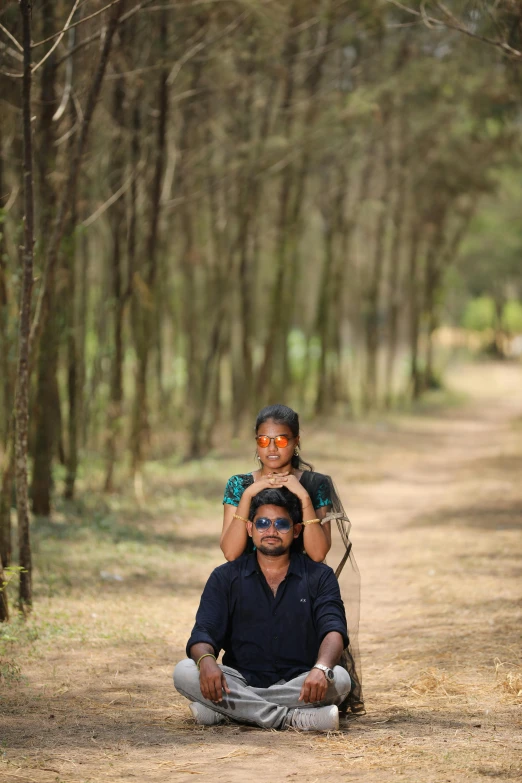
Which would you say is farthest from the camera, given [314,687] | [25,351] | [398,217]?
[398,217]

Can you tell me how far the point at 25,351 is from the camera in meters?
7.00

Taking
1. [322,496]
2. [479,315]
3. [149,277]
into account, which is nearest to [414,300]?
[149,277]

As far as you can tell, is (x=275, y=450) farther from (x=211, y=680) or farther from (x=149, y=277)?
(x=149, y=277)

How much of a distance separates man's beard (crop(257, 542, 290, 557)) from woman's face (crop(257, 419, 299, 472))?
0.38m

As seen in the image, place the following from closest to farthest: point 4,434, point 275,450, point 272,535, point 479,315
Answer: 1. point 272,535
2. point 275,450
3. point 4,434
4. point 479,315

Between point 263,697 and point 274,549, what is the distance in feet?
2.19

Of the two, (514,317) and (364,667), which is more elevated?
(514,317)

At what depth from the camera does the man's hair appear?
498 centimetres

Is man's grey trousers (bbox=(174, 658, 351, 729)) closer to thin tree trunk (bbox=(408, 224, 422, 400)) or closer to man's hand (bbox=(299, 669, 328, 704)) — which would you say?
man's hand (bbox=(299, 669, 328, 704))

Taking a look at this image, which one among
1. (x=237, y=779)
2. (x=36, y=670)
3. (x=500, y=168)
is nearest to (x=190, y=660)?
(x=237, y=779)

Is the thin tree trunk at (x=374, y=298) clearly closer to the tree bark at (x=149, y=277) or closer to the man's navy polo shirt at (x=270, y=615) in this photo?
the tree bark at (x=149, y=277)

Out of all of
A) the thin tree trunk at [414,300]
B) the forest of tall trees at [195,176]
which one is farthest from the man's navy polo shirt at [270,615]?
the thin tree trunk at [414,300]

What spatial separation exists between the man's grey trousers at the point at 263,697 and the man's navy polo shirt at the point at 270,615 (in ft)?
0.33

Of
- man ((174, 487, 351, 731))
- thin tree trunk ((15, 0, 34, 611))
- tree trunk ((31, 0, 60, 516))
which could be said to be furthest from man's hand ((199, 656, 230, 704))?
tree trunk ((31, 0, 60, 516))
